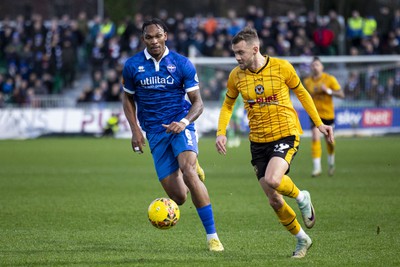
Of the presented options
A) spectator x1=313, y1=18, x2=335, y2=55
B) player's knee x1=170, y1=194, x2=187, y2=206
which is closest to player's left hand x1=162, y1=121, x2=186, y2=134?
player's knee x1=170, y1=194, x2=187, y2=206

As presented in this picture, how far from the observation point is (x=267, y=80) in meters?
8.70

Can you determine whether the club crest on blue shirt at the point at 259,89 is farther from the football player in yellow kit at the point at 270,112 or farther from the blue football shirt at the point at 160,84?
the blue football shirt at the point at 160,84

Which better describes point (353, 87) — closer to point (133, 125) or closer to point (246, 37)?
point (133, 125)

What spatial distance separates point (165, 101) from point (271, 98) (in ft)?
3.88

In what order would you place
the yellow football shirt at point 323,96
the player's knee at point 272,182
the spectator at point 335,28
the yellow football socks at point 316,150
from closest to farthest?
the player's knee at point 272,182 < the yellow football socks at point 316,150 < the yellow football shirt at point 323,96 < the spectator at point 335,28

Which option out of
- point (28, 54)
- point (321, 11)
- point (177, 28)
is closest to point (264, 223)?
point (177, 28)

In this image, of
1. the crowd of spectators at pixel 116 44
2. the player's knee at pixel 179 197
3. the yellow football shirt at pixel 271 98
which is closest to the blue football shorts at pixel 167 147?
the player's knee at pixel 179 197

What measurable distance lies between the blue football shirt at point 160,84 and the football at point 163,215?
2.90 ft

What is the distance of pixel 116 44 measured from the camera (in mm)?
33312

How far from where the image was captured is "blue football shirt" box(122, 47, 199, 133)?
360 inches

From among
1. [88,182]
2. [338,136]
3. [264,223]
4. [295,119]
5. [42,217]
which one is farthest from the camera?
[338,136]

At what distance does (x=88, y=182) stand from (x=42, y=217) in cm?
488

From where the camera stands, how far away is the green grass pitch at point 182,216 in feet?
27.5

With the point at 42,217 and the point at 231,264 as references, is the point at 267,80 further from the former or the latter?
the point at 42,217
